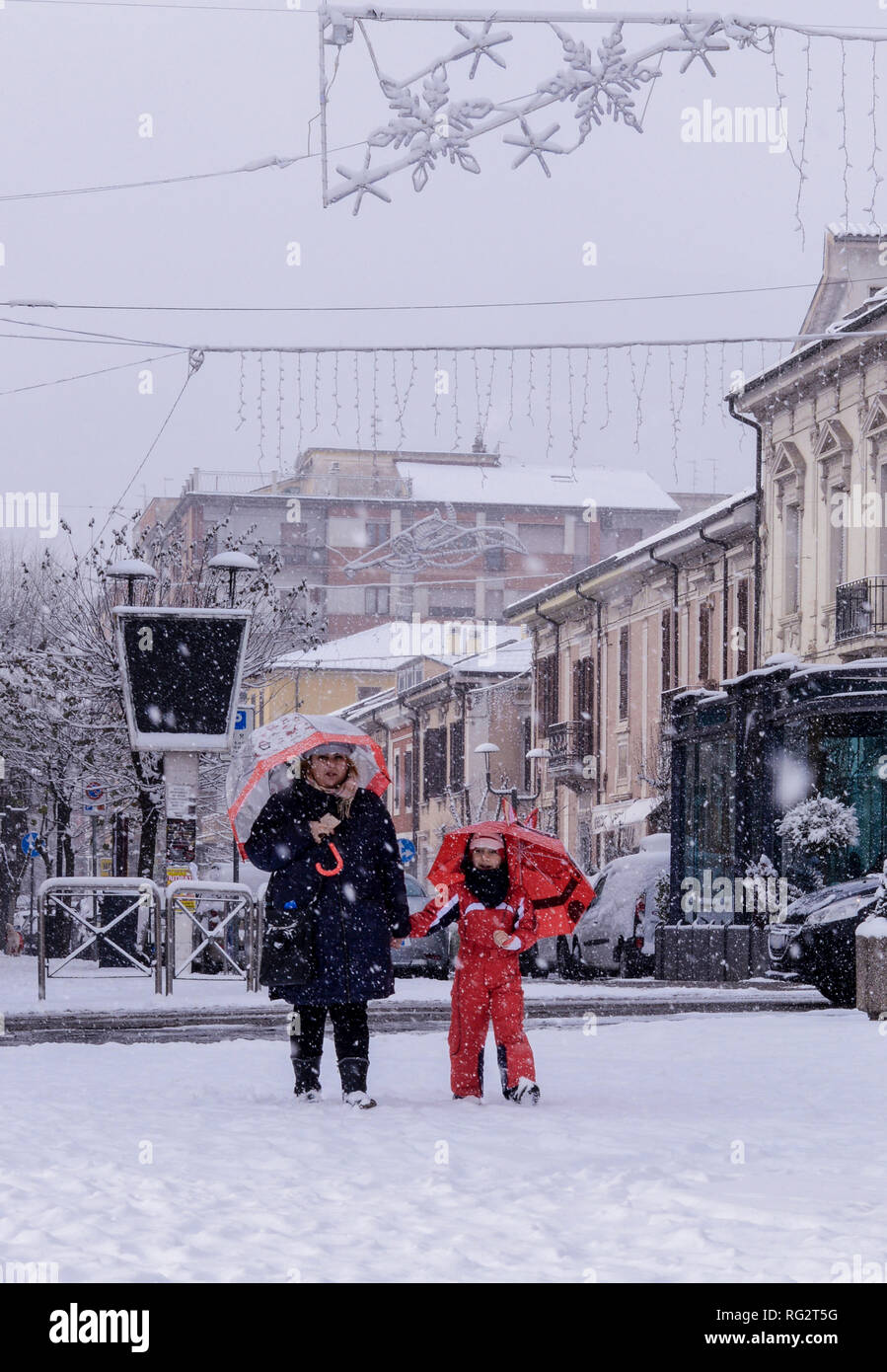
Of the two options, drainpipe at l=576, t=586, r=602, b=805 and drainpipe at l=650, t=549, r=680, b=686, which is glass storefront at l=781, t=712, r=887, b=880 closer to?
drainpipe at l=650, t=549, r=680, b=686

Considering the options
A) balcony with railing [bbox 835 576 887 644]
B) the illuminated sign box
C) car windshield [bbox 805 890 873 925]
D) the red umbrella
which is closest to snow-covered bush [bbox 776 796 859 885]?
car windshield [bbox 805 890 873 925]

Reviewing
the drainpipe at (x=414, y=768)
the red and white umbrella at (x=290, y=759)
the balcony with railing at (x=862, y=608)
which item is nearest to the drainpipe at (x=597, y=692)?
the balcony with railing at (x=862, y=608)

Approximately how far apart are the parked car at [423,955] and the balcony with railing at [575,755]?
22.0 m

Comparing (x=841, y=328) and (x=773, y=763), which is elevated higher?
(x=841, y=328)

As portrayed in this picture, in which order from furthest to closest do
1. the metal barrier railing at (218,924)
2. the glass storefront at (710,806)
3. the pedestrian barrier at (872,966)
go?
the glass storefront at (710,806) → the metal barrier railing at (218,924) → the pedestrian barrier at (872,966)

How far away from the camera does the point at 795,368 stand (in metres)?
34.6

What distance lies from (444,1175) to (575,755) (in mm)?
42155

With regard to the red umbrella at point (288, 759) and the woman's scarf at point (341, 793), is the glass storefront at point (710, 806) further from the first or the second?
the woman's scarf at point (341, 793)

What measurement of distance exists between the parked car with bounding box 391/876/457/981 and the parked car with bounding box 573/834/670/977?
1.81 m

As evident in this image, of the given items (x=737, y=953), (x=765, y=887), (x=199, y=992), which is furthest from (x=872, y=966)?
(x=199, y=992)

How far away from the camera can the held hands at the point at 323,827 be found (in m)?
9.41

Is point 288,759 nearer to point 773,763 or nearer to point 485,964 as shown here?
point 485,964

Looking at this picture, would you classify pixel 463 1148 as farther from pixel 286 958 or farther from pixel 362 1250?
pixel 362 1250

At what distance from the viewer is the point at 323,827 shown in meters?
9.41
